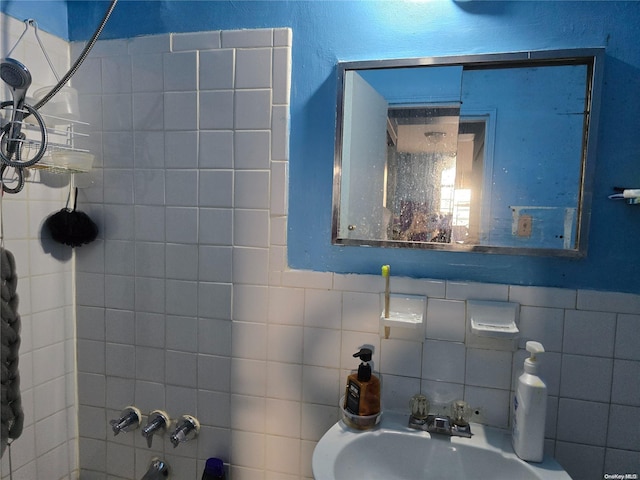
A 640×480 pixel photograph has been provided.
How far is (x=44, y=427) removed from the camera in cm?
114

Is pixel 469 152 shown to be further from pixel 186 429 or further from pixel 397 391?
pixel 186 429

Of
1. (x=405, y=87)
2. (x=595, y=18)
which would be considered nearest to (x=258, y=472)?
(x=405, y=87)

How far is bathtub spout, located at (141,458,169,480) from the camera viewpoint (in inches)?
44.2

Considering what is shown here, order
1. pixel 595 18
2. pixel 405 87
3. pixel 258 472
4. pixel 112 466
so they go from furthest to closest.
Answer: pixel 112 466 → pixel 258 472 → pixel 405 87 → pixel 595 18

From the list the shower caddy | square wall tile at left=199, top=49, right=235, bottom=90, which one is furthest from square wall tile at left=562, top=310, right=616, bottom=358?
the shower caddy

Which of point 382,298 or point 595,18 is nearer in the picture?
point 595,18

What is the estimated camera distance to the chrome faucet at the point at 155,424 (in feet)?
3.62

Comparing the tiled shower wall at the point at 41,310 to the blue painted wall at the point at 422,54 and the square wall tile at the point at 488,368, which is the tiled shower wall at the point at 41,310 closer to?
the blue painted wall at the point at 422,54

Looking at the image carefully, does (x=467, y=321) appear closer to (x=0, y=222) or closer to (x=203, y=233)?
(x=203, y=233)

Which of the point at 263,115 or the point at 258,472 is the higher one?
the point at 263,115

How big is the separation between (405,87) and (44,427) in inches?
57.9

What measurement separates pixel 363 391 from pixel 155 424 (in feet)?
2.21

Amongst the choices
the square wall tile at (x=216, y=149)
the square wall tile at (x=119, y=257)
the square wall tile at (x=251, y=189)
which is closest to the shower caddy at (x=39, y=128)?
the square wall tile at (x=119, y=257)

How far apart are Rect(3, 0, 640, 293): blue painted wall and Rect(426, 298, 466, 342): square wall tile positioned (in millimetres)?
74
